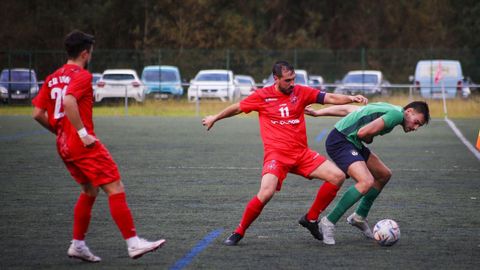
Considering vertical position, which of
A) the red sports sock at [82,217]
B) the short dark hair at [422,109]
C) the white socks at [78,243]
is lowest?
the white socks at [78,243]

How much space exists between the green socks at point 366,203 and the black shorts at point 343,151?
30 cm

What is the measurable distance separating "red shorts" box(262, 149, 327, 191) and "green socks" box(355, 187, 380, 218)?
1.98 feet

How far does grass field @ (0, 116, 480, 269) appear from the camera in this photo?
25.3 feet

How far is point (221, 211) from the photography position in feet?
34.5

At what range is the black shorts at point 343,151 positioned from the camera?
28.5 feet

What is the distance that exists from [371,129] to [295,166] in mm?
829

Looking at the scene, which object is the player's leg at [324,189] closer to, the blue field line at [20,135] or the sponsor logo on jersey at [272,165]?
the sponsor logo on jersey at [272,165]

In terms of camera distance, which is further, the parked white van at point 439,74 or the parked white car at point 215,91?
the parked white van at point 439,74

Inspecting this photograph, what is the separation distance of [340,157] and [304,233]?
85cm

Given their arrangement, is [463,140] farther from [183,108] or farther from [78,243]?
[78,243]

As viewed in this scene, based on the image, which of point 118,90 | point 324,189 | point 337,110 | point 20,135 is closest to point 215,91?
point 118,90

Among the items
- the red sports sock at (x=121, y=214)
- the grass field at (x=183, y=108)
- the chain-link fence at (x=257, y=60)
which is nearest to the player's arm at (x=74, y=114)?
the red sports sock at (x=121, y=214)

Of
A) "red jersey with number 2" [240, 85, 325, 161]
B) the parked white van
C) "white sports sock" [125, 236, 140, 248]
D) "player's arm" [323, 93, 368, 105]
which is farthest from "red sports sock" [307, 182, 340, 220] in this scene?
the parked white van

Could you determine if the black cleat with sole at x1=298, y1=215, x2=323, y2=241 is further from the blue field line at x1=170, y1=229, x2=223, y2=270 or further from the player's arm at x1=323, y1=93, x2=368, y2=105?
the player's arm at x1=323, y1=93, x2=368, y2=105
